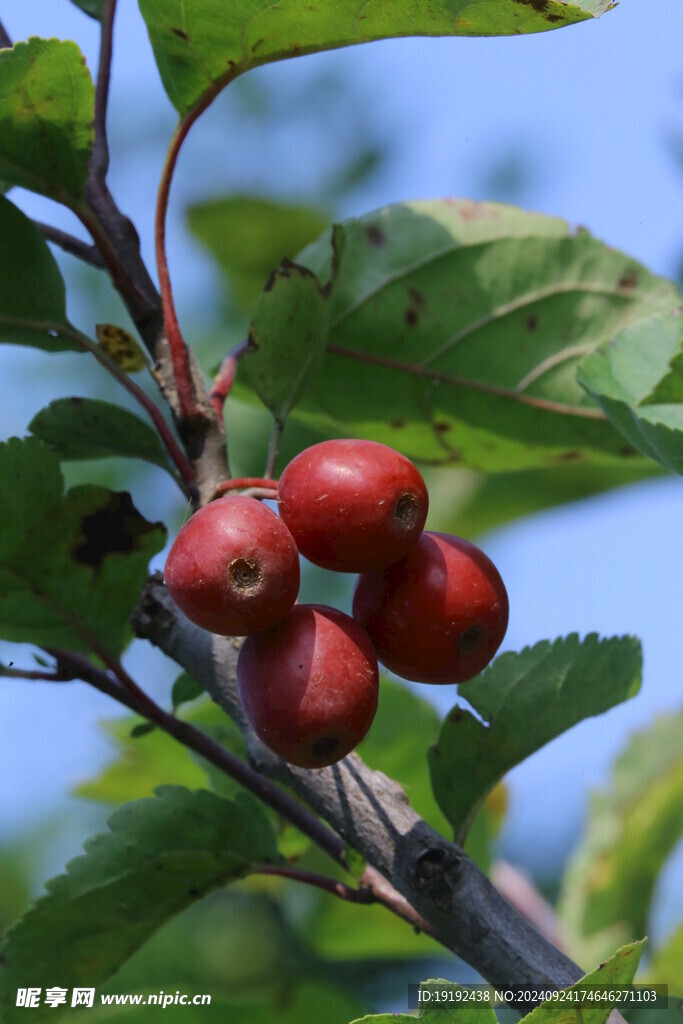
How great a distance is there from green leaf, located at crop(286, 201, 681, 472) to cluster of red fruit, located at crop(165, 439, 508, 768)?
2.22ft

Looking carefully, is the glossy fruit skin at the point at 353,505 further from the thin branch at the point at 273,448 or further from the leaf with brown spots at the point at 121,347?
the leaf with brown spots at the point at 121,347

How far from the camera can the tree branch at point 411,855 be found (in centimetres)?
114

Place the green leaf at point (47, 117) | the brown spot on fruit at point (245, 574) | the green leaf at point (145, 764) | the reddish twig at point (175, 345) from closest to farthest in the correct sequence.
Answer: the brown spot on fruit at point (245, 574), the green leaf at point (47, 117), the reddish twig at point (175, 345), the green leaf at point (145, 764)

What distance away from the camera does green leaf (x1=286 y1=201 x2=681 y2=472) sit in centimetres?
180

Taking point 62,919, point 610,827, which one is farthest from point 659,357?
point 610,827

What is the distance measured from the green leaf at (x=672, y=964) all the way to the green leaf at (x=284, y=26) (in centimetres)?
158

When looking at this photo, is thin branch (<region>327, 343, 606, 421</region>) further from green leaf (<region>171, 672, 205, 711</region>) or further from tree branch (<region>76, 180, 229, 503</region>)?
green leaf (<region>171, 672, 205, 711</region>)

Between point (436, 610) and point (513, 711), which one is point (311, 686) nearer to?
point (436, 610)

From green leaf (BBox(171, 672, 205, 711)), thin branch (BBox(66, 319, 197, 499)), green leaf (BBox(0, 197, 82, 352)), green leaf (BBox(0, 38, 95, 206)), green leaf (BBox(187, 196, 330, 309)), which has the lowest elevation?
green leaf (BBox(171, 672, 205, 711))

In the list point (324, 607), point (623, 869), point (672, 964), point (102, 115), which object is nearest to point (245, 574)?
point (324, 607)

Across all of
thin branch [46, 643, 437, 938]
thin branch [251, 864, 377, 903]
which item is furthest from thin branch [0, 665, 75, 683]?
thin branch [251, 864, 377, 903]

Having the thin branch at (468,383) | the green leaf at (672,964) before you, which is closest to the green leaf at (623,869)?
the green leaf at (672,964)

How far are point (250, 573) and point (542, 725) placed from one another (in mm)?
565

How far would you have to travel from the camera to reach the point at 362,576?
1.19 meters
